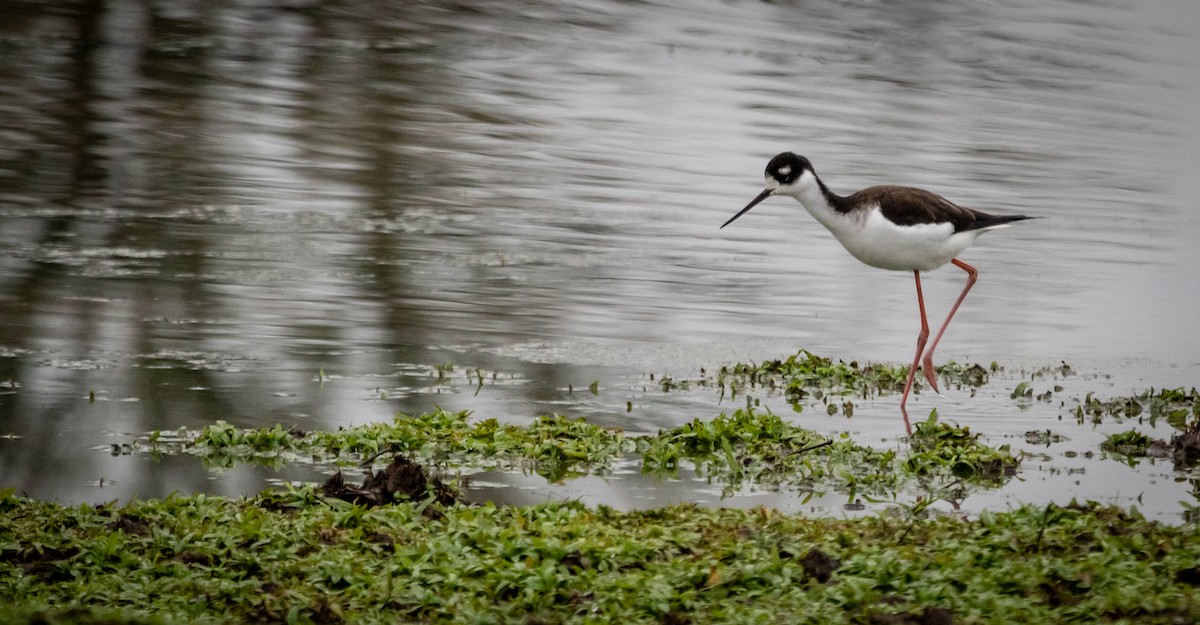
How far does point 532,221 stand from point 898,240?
16.6 ft

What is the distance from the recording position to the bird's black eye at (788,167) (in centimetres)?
990

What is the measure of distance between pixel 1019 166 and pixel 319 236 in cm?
843

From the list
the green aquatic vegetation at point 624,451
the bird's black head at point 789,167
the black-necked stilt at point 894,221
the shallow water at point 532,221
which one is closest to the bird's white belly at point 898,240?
the black-necked stilt at point 894,221

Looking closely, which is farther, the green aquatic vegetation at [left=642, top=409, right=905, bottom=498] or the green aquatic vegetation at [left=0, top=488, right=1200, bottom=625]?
the green aquatic vegetation at [left=642, top=409, right=905, bottom=498]

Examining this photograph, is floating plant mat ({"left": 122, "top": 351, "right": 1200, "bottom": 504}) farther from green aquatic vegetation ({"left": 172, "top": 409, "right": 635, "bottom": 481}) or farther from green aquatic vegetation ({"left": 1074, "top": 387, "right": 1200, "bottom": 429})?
green aquatic vegetation ({"left": 1074, "top": 387, "right": 1200, "bottom": 429})

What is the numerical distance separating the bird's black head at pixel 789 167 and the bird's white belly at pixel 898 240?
37 cm

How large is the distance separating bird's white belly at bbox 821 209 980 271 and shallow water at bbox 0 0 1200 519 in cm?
89

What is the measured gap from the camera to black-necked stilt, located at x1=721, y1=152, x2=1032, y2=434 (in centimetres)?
956

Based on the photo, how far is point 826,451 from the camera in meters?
7.77

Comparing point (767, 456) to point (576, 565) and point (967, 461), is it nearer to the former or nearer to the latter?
point (967, 461)

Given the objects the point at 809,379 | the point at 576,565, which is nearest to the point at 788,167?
the point at 809,379

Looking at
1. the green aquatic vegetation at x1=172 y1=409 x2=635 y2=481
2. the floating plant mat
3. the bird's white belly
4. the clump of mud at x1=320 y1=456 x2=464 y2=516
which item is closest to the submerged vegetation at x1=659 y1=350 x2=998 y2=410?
the bird's white belly

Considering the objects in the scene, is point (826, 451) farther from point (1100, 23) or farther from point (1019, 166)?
point (1100, 23)

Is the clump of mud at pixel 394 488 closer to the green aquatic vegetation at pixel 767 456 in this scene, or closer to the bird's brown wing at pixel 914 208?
the green aquatic vegetation at pixel 767 456
